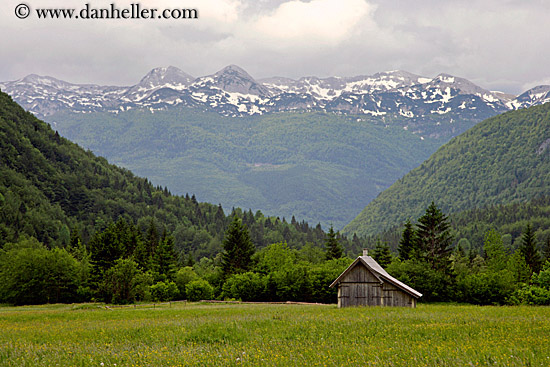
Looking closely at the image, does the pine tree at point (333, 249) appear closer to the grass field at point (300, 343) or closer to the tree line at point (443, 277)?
the tree line at point (443, 277)

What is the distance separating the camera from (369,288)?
174 ft

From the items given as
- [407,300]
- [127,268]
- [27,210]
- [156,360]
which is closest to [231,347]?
[156,360]

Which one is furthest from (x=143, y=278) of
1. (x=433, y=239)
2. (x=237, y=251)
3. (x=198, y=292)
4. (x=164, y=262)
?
(x=433, y=239)

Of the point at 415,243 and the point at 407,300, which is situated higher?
the point at 415,243

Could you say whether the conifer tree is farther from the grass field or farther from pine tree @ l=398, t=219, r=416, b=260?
the grass field

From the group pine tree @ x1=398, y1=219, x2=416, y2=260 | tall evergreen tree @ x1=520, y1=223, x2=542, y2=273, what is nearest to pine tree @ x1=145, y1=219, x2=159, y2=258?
pine tree @ x1=398, y1=219, x2=416, y2=260

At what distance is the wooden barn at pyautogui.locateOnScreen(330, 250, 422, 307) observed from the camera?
51.8 metres

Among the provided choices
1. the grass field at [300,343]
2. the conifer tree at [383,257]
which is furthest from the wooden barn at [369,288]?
the conifer tree at [383,257]

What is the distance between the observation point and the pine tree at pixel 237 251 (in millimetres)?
97625

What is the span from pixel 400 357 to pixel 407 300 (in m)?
33.1

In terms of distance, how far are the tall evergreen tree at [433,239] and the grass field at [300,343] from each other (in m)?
50.8

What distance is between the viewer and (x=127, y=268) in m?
74.3

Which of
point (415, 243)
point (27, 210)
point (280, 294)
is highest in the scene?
point (27, 210)

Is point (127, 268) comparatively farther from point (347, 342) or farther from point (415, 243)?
point (347, 342)
